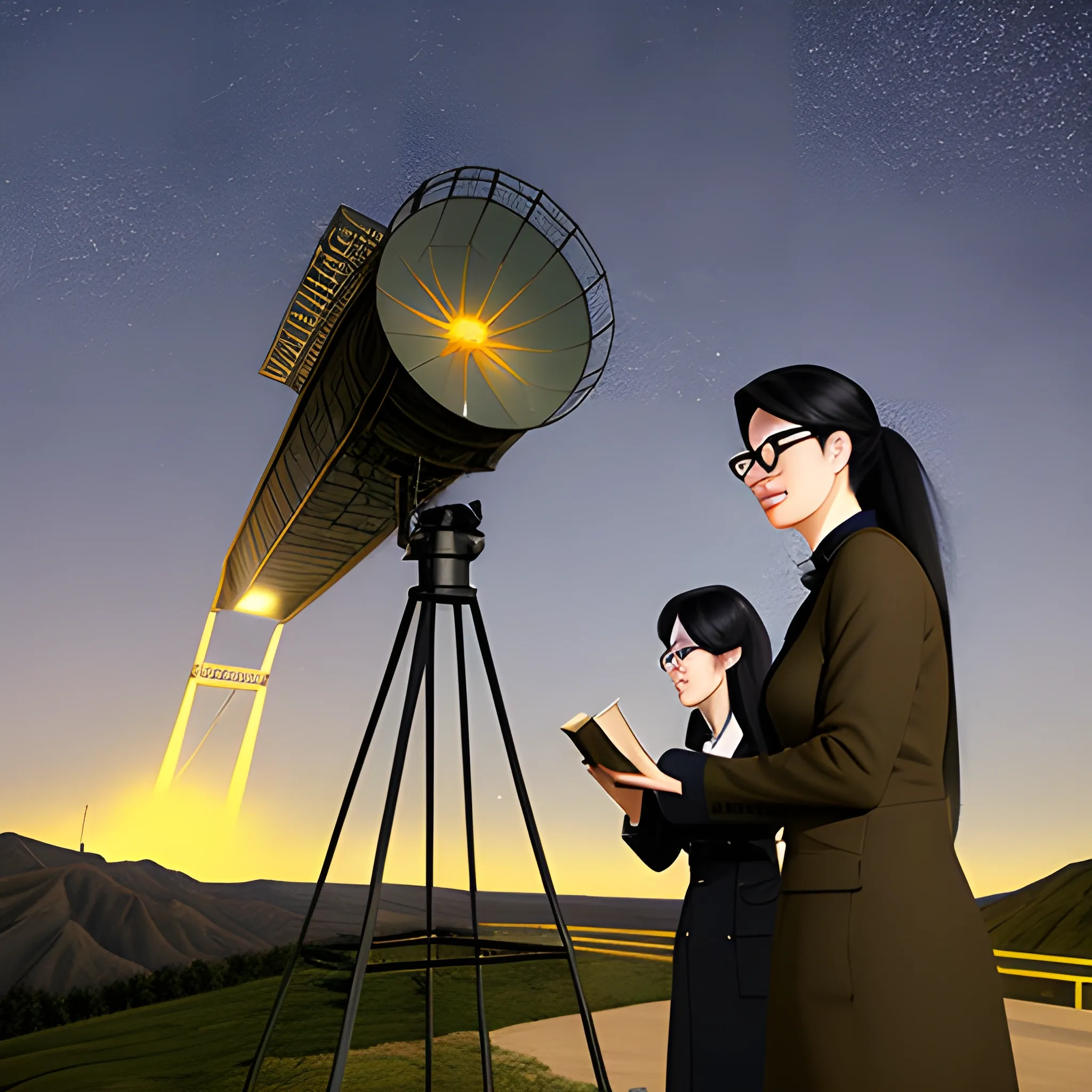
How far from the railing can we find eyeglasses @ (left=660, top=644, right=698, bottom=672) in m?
3.74

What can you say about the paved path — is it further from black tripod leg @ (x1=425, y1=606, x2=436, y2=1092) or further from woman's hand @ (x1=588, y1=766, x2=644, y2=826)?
woman's hand @ (x1=588, y1=766, x2=644, y2=826)

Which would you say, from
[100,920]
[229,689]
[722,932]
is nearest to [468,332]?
[722,932]

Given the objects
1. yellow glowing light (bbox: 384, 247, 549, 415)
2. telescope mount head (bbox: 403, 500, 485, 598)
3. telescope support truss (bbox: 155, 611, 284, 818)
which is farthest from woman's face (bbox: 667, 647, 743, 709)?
telescope support truss (bbox: 155, 611, 284, 818)

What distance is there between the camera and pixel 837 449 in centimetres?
114

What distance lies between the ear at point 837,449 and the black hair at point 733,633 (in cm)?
115

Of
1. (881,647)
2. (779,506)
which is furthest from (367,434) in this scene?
(881,647)

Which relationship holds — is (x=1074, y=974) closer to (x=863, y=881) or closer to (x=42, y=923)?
(x=863, y=881)

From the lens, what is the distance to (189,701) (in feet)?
20.3

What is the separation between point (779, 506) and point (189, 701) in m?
6.06

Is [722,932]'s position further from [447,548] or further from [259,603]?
[259,603]

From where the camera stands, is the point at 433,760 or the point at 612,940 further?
the point at 612,940

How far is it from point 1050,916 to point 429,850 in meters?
4.45

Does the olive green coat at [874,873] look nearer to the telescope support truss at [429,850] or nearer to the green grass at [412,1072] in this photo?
the telescope support truss at [429,850]

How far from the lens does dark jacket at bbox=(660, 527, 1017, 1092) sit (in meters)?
0.88
